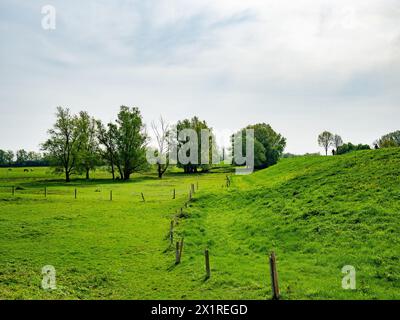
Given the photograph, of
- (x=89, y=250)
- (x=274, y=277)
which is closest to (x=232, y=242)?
(x=89, y=250)

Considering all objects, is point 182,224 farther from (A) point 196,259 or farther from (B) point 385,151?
(B) point 385,151

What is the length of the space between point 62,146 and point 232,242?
73.2m

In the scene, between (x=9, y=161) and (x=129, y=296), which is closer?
(x=129, y=296)

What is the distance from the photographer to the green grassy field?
1775cm

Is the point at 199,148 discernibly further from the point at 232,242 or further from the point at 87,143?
the point at 232,242

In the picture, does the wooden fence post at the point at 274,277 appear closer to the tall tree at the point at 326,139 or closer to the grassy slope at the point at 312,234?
the grassy slope at the point at 312,234

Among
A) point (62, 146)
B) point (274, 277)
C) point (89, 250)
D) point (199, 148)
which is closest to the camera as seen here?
point (274, 277)

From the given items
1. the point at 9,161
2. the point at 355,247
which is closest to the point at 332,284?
the point at 355,247

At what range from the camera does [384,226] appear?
22875 millimetres

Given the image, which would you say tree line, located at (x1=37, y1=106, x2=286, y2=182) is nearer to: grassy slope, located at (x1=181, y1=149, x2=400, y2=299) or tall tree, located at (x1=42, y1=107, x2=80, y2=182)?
tall tree, located at (x1=42, y1=107, x2=80, y2=182)

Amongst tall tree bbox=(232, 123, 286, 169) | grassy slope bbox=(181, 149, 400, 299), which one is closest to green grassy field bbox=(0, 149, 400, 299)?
grassy slope bbox=(181, 149, 400, 299)

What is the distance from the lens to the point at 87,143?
324 feet

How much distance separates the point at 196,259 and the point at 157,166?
87.0 metres
